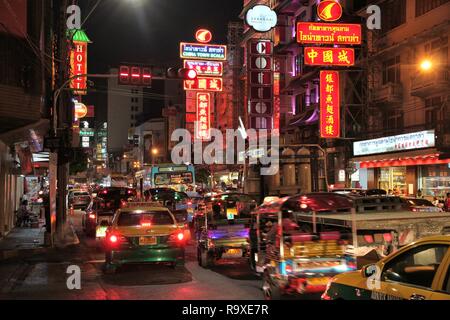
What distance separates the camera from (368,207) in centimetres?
1045

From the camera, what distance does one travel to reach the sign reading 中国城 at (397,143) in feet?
77.1

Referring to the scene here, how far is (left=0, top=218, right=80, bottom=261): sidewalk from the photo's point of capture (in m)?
15.8

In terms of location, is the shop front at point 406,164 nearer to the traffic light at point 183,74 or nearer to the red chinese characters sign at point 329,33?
the red chinese characters sign at point 329,33

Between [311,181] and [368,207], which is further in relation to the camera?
[311,181]

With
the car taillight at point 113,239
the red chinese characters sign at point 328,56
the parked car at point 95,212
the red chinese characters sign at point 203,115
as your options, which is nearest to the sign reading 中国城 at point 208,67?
the red chinese characters sign at point 203,115

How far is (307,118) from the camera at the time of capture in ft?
124

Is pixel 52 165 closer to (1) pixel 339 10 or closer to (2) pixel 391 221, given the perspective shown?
(2) pixel 391 221

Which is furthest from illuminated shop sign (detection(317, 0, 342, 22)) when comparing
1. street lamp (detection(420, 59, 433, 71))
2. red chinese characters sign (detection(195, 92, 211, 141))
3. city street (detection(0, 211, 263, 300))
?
city street (detection(0, 211, 263, 300))

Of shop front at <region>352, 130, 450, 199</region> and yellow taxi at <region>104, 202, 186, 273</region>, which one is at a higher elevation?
shop front at <region>352, 130, 450, 199</region>

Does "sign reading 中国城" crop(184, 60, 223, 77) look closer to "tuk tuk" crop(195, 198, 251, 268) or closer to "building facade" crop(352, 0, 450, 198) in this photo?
"building facade" crop(352, 0, 450, 198)

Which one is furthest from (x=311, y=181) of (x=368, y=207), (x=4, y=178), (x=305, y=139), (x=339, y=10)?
(x=305, y=139)

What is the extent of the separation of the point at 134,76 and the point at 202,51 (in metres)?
21.5
